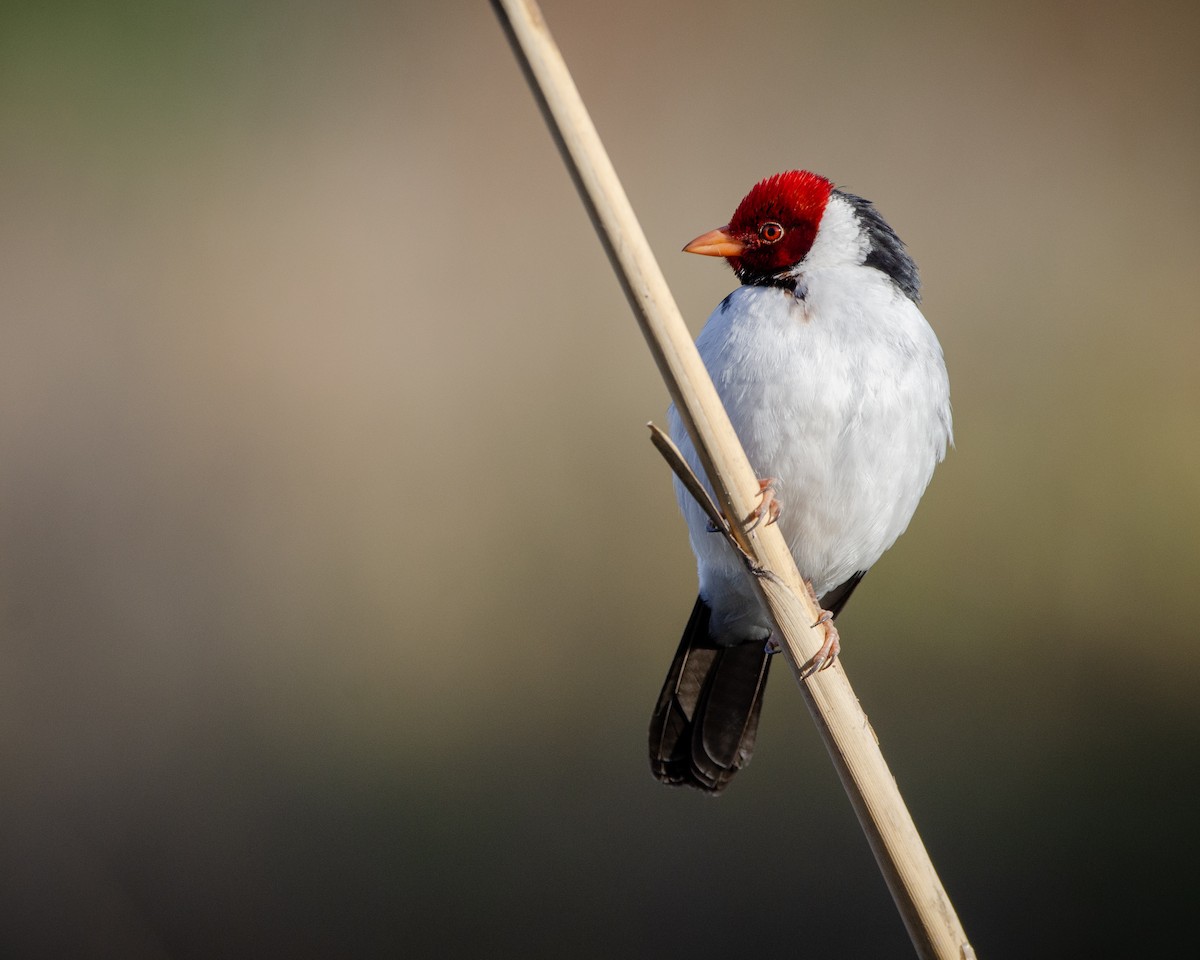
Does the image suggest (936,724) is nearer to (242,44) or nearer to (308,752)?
(308,752)

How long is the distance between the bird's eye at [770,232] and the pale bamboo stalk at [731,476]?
0.91 metres

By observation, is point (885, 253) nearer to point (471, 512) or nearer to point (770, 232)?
point (770, 232)

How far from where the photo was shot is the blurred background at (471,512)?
→ 12.5 ft

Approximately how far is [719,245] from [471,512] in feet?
8.70

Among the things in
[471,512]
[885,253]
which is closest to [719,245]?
[885,253]

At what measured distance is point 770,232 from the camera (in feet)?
7.11

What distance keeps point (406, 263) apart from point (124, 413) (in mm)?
1341

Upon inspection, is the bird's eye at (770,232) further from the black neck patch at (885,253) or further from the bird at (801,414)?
the black neck patch at (885,253)

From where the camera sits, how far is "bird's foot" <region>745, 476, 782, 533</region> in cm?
133

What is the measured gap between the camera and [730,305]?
2100 mm

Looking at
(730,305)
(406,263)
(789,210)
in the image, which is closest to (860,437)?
(730,305)

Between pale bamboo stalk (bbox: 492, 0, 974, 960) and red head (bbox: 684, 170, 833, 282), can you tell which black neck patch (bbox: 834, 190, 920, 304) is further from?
pale bamboo stalk (bbox: 492, 0, 974, 960)

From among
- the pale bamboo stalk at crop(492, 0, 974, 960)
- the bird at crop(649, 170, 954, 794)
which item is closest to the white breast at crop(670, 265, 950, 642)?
the bird at crop(649, 170, 954, 794)

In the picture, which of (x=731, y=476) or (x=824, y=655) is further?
(x=824, y=655)
